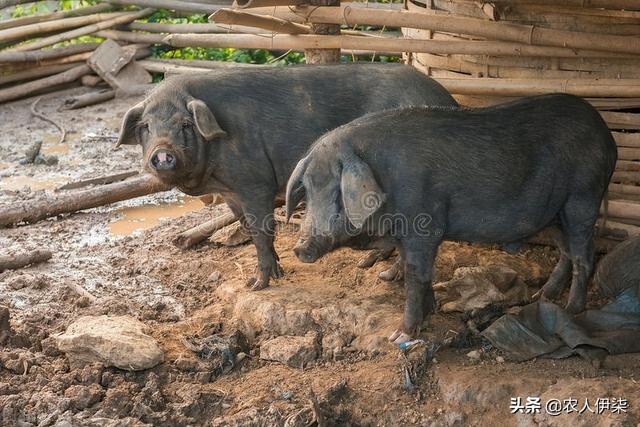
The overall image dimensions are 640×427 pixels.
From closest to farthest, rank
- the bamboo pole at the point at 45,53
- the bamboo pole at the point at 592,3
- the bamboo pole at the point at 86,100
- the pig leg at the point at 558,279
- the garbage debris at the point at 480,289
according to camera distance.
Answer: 1. the garbage debris at the point at 480,289
2. the bamboo pole at the point at 592,3
3. the pig leg at the point at 558,279
4. the bamboo pole at the point at 86,100
5. the bamboo pole at the point at 45,53

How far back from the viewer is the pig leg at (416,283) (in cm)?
511

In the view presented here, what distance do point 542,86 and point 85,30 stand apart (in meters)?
7.96

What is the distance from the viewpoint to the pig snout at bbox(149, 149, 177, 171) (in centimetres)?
571

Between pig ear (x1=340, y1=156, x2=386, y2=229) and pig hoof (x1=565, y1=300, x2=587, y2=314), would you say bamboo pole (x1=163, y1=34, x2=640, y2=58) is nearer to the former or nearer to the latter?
pig hoof (x1=565, y1=300, x2=587, y2=314)

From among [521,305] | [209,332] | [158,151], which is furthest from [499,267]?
[158,151]

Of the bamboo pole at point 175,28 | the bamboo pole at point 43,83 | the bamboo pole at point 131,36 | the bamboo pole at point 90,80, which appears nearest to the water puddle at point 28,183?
the bamboo pole at point 43,83

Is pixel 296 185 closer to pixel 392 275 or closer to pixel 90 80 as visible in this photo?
pixel 392 275

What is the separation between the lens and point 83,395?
190 inches

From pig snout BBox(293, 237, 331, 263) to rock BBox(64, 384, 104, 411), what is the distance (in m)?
1.27

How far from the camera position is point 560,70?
6.46 meters

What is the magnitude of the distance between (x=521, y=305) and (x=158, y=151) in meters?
2.41

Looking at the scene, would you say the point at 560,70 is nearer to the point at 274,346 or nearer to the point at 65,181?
the point at 274,346

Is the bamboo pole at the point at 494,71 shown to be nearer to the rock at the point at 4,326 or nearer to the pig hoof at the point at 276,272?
the pig hoof at the point at 276,272

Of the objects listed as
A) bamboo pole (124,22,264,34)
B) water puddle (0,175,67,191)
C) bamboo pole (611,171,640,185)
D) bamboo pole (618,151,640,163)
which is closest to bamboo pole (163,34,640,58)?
bamboo pole (618,151,640,163)
